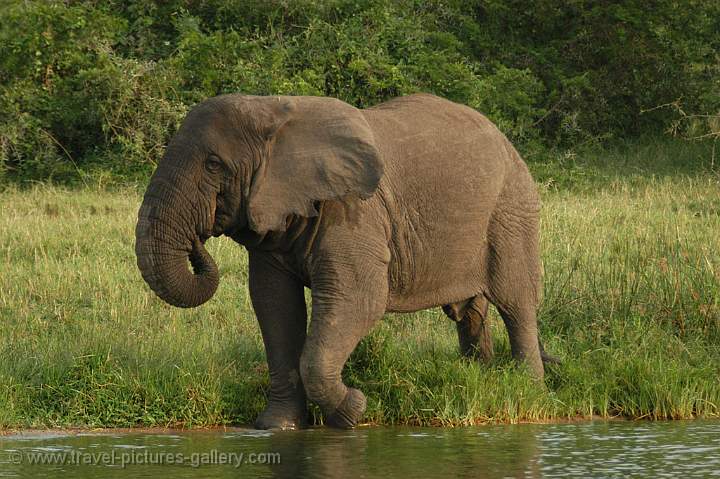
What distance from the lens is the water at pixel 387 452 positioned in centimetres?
682

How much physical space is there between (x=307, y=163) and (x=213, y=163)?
53 centimetres

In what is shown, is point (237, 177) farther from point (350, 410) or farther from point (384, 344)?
point (384, 344)

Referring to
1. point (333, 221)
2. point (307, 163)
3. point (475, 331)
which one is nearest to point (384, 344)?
point (475, 331)

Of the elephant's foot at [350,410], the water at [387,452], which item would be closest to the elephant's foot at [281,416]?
the water at [387,452]

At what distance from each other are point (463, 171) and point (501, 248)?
61cm

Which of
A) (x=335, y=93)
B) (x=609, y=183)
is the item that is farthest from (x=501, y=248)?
(x=335, y=93)

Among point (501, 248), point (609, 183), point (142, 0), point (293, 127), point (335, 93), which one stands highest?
point (142, 0)

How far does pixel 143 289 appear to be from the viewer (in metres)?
11.4

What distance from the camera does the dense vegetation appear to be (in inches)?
690

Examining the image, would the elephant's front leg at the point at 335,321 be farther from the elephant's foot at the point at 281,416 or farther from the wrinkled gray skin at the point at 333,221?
the elephant's foot at the point at 281,416

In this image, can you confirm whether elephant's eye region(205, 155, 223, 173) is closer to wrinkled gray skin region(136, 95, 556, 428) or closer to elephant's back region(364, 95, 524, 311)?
wrinkled gray skin region(136, 95, 556, 428)

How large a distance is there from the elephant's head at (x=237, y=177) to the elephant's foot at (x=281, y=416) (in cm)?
85

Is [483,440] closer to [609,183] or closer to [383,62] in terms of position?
[609,183]

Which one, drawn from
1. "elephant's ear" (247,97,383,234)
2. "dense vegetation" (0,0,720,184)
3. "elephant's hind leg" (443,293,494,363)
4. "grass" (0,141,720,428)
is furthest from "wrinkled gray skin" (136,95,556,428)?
"dense vegetation" (0,0,720,184)
